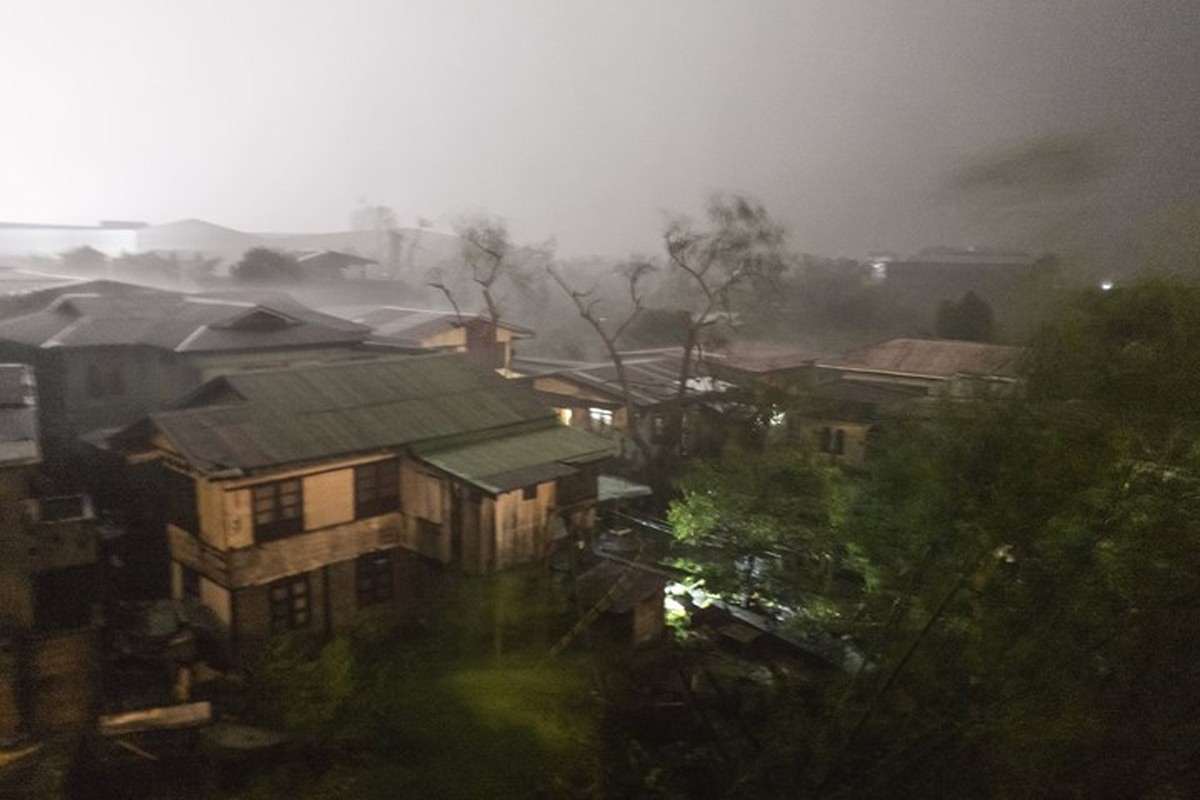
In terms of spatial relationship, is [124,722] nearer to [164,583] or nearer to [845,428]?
[164,583]


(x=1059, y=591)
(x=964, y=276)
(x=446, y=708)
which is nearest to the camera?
(x=1059, y=591)

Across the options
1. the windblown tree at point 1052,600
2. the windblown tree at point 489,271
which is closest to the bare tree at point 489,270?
the windblown tree at point 489,271

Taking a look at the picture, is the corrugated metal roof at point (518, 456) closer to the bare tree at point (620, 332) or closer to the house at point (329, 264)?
the bare tree at point (620, 332)

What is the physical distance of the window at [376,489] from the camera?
890 centimetres

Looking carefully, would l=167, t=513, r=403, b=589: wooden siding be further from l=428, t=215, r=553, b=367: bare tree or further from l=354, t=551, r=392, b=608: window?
l=428, t=215, r=553, b=367: bare tree

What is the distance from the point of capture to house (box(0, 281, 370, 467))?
38.5ft

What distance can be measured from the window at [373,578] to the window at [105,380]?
6.20 metres

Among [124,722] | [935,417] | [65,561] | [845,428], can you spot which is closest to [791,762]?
[935,417]

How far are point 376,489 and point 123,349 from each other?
20.0 feet

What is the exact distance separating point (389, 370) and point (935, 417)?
7034 mm

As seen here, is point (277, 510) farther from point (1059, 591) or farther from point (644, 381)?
point (644, 381)

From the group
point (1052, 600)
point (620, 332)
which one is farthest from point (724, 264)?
point (1052, 600)

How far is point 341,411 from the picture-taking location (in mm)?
9203

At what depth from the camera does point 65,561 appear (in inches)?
289
